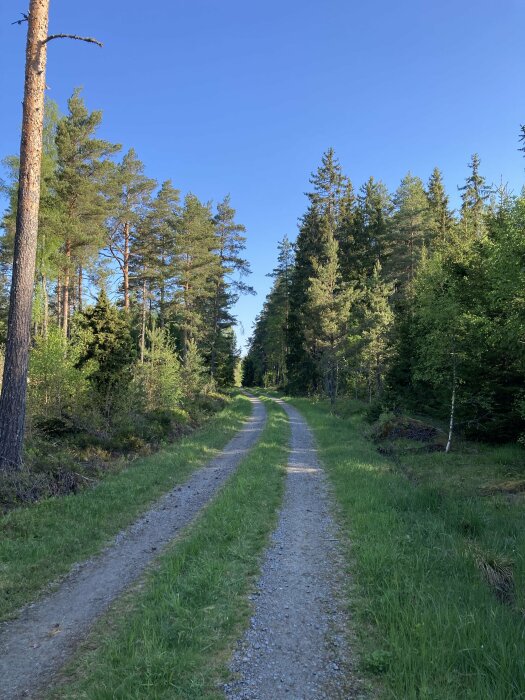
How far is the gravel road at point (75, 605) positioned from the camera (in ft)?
11.3

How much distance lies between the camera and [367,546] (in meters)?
5.63

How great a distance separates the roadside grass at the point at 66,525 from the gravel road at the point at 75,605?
25 cm

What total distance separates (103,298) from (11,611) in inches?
508

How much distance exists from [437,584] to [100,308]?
47.1 ft

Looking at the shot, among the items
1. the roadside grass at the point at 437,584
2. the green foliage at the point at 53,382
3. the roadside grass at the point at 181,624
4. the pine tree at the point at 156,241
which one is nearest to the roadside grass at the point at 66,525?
the roadside grass at the point at 181,624

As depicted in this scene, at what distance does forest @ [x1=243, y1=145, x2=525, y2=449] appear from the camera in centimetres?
1308

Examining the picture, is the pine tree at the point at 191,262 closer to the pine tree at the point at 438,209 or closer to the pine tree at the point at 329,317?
the pine tree at the point at 329,317

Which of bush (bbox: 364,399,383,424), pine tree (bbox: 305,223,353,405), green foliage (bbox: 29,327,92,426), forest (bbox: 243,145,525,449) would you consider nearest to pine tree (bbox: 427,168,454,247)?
forest (bbox: 243,145,525,449)

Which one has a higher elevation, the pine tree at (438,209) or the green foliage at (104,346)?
the pine tree at (438,209)

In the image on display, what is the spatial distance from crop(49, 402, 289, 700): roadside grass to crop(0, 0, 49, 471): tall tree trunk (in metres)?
4.55

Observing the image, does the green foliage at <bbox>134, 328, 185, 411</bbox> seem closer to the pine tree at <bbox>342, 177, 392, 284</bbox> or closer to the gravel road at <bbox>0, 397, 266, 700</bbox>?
the gravel road at <bbox>0, 397, 266, 700</bbox>

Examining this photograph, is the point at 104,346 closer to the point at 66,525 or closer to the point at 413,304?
the point at 66,525

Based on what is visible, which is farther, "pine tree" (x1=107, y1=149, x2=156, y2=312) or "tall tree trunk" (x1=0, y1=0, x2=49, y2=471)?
"pine tree" (x1=107, y1=149, x2=156, y2=312)

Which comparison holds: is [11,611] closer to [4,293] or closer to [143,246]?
[143,246]
